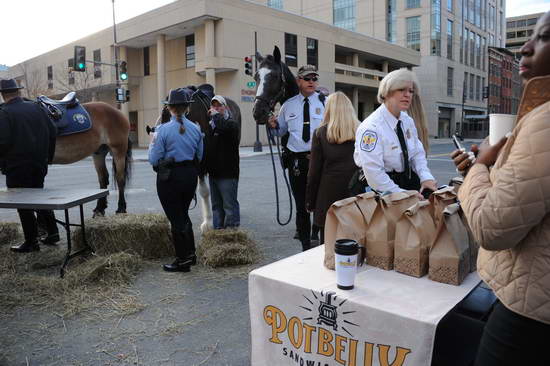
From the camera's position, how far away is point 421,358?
178cm

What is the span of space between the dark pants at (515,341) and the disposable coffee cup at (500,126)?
1.96ft

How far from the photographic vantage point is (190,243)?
4.79 m

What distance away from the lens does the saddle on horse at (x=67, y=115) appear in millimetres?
6473

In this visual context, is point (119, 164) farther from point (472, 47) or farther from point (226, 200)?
point (472, 47)

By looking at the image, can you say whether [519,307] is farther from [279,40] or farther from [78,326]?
[279,40]

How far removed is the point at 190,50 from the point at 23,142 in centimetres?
2996

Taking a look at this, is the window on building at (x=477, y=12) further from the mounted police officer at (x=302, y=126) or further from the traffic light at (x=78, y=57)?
the mounted police officer at (x=302, y=126)

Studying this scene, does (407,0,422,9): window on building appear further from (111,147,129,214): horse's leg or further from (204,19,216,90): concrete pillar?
(111,147,129,214): horse's leg

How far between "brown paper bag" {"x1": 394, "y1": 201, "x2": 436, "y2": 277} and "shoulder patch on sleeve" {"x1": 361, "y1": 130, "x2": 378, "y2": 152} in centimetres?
98

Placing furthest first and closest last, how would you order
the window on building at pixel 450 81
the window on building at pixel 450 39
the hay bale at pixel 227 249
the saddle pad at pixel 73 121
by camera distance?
the window on building at pixel 450 81 → the window on building at pixel 450 39 → the saddle pad at pixel 73 121 → the hay bale at pixel 227 249

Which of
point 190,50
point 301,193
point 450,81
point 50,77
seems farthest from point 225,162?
point 450,81

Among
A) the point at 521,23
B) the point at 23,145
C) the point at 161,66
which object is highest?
the point at 521,23

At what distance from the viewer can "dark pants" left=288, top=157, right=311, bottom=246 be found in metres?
5.08

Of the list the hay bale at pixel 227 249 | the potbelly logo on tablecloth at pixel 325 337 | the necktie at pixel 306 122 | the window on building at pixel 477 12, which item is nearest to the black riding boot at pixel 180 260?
the hay bale at pixel 227 249
